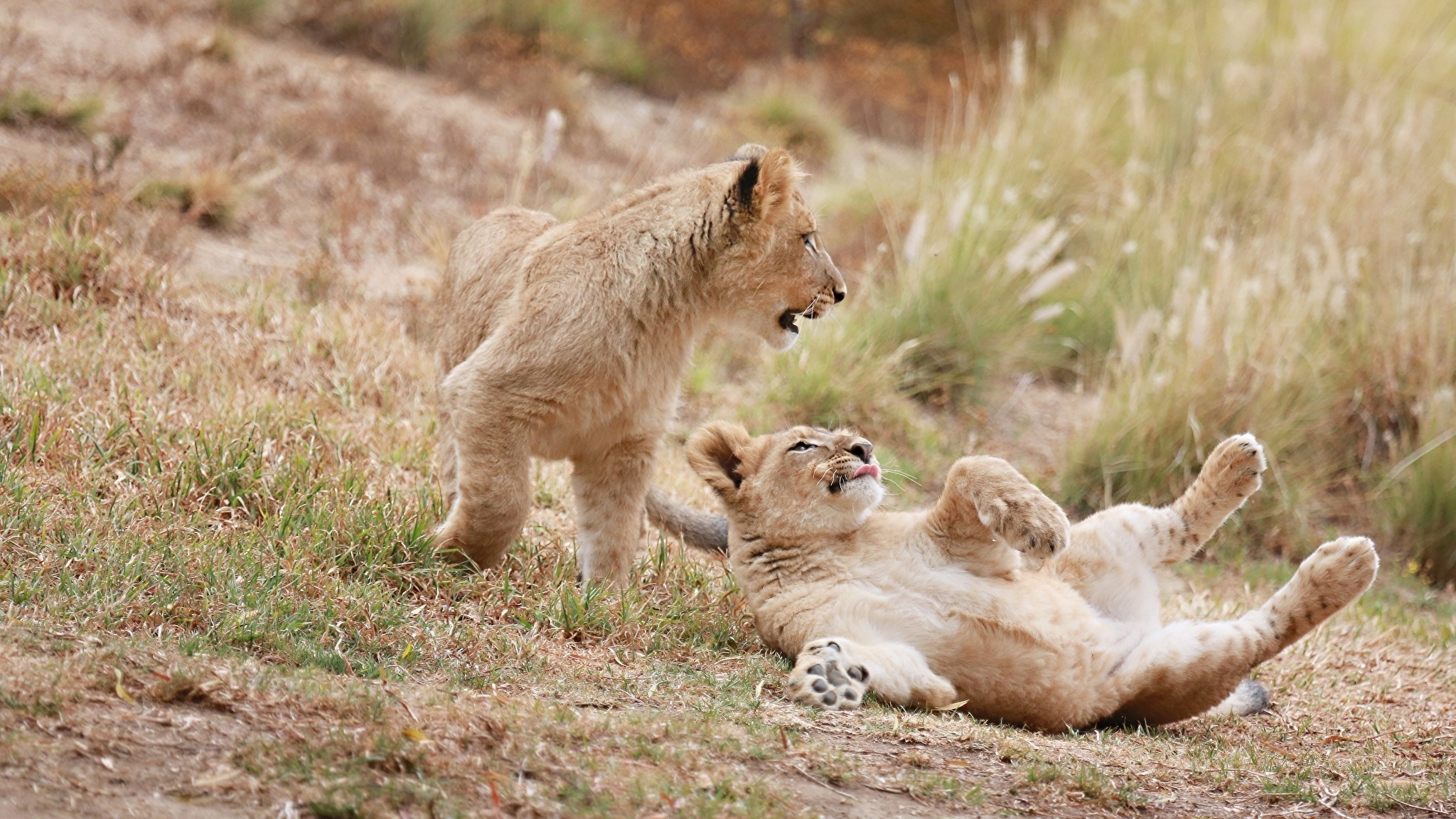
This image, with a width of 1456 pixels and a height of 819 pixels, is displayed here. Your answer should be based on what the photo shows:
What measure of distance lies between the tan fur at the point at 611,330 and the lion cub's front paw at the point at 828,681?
128 centimetres

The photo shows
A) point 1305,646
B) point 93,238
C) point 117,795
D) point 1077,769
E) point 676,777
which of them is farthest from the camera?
point 93,238

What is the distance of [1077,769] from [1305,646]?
2.70 m

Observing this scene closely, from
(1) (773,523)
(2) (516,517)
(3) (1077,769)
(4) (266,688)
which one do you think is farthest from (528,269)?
(3) (1077,769)

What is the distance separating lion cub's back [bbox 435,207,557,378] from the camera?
557 centimetres

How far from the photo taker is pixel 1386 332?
8805 mm

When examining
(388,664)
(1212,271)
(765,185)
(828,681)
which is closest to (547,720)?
(388,664)

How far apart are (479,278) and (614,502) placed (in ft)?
3.71

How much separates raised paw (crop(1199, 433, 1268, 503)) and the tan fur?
1.50 metres

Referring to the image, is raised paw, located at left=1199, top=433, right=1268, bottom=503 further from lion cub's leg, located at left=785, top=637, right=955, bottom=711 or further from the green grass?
the green grass

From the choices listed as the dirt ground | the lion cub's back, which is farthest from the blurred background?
the lion cub's back

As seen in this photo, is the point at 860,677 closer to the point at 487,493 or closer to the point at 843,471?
the point at 843,471

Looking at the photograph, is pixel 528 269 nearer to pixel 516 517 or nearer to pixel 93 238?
pixel 516 517

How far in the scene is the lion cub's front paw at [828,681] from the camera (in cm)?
408

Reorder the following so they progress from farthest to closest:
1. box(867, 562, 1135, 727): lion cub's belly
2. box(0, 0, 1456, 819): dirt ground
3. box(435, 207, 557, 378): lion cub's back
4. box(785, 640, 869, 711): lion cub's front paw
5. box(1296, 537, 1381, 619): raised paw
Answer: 1. box(435, 207, 557, 378): lion cub's back
2. box(1296, 537, 1381, 619): raised paw
3. box(867, 562, 1135, 727): lion cub's belly
4. box(785, 640, 869, 711): lion cub's front paw
5. box(0, 0, 1456, 819): dirt ground
